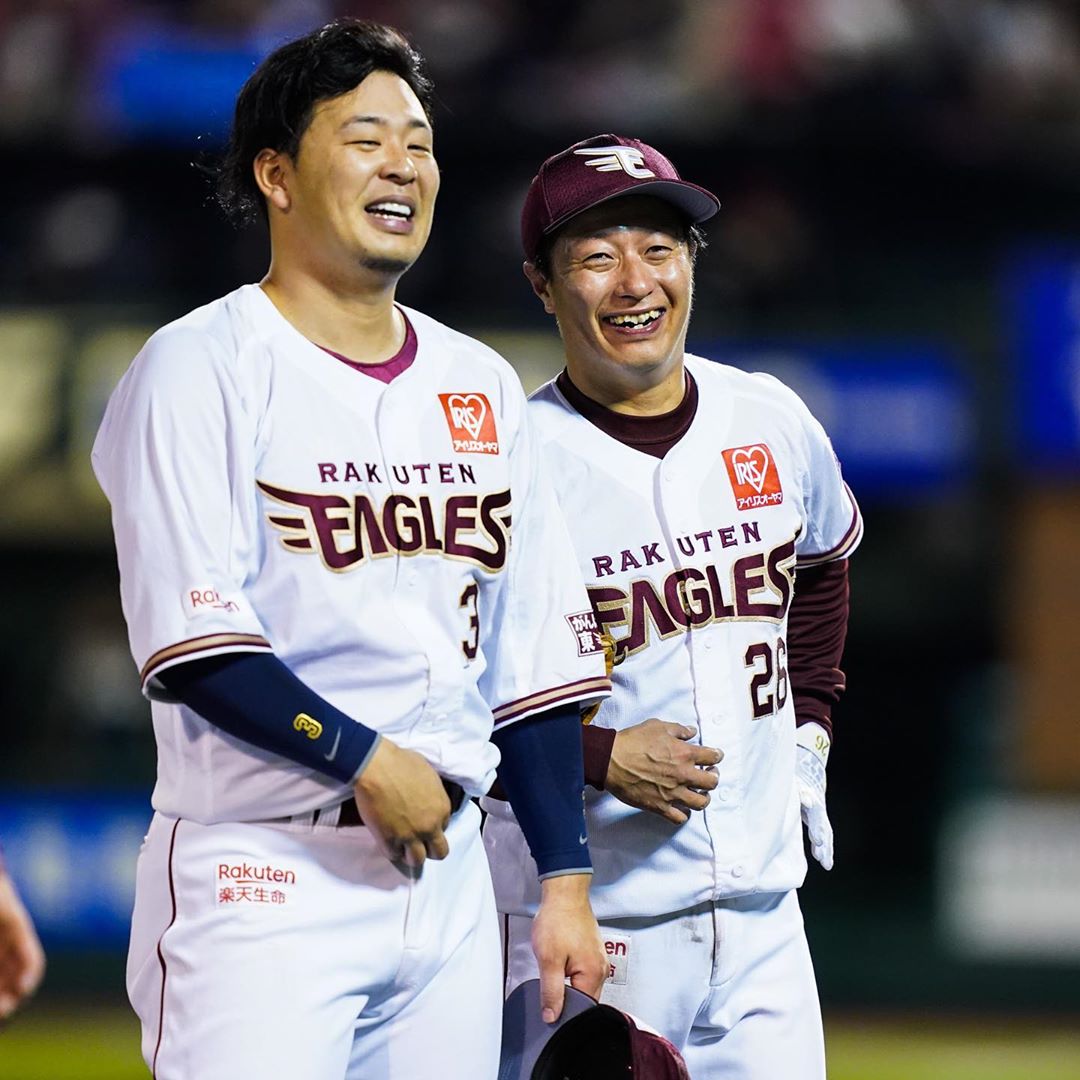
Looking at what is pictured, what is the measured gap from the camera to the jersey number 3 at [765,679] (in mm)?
3076

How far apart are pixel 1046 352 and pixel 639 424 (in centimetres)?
563

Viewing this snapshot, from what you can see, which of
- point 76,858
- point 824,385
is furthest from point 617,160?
point 76,858

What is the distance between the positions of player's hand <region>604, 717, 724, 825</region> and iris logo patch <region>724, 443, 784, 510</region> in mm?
417

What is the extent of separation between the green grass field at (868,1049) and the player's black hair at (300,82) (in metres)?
4.67

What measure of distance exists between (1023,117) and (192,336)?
730cm

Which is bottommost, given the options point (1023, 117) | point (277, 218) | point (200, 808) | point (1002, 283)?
point (200, 808)

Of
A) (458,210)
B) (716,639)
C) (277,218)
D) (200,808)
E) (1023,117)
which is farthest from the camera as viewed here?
(1023,117)

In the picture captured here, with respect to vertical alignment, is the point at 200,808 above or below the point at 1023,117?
below

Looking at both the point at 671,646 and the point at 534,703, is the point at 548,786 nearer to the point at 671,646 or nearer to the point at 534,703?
the point at 534,703

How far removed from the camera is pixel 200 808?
241 centimetres

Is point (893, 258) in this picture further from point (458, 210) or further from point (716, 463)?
point (716, 463)

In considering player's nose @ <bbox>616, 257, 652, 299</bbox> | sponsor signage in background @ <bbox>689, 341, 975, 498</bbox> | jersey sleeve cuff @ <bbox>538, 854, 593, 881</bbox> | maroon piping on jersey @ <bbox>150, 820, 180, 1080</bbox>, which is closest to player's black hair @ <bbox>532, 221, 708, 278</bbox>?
player's nose @ <bbox>616, 257, 652, 299</bbox>

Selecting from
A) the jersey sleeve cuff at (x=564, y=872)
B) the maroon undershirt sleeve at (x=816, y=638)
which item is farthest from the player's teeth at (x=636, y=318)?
the jersey sleeve cuff at (x=564, y=872)

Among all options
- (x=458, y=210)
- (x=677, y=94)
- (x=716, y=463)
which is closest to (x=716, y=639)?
(x=716, y=463)
